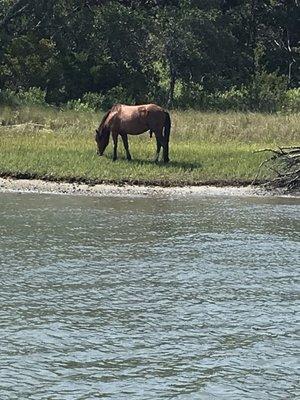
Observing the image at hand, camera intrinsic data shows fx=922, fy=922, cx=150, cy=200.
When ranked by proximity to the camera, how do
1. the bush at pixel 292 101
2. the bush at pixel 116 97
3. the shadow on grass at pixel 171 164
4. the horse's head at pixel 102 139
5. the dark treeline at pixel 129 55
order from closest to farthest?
the shadow on grass at pixel 171 164 → the horse's head at pixel 102 139 → the bush at pixel 292 101 → the bush at pixel 116 97 → the dark treeline at pixel 129 55

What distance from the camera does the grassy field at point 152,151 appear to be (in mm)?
18391

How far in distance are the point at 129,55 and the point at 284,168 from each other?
17.7 m

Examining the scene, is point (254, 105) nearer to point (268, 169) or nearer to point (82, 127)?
point (82, 127)

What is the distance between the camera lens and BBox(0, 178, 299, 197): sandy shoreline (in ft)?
57.4

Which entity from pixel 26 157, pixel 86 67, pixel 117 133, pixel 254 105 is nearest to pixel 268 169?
pixel 117 133

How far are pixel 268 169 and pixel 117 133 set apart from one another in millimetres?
3543

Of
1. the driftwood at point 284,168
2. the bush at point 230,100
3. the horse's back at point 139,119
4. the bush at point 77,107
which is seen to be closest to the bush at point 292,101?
the bush at point 230,100

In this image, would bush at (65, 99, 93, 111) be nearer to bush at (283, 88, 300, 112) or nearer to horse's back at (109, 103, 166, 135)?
bush at (283, 88, 300, 112)

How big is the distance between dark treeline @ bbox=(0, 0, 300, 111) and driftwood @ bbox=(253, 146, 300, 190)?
1451 centimetres

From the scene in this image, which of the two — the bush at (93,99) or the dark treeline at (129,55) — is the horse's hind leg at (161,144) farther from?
the dark treeline at (129,55)

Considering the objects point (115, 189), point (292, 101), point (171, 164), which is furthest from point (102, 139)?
point (292, 101)

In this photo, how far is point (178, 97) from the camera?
1393 inches

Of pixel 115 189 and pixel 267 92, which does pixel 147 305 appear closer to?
pixel 115 189

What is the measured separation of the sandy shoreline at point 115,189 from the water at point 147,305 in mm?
2586
